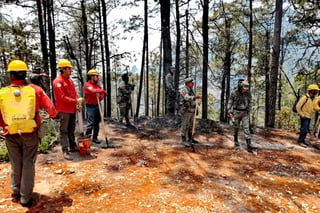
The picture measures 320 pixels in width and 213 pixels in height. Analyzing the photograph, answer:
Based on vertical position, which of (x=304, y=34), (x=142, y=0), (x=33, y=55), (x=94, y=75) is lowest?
(x=94, y=75)

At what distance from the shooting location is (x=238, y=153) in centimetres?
620

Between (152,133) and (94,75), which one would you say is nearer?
(94,75)

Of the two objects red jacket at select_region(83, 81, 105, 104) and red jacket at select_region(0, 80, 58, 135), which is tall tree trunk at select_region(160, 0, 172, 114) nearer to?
red jacket at select_region(83, 81, 105, 104)

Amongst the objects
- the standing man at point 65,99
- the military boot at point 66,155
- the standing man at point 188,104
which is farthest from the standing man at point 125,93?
the military boot at point 66,155

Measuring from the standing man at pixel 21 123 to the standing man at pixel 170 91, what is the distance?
712 centimetres

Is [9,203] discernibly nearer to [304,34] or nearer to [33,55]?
[33,55]

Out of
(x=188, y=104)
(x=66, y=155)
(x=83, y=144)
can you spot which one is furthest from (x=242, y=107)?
(x=66, y=155)

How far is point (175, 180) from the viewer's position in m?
4.20

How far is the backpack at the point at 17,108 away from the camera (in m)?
2.92

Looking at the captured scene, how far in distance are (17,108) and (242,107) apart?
587 centimetres

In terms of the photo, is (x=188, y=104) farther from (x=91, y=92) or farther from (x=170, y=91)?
(x=170, y=91)

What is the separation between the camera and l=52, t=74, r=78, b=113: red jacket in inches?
189

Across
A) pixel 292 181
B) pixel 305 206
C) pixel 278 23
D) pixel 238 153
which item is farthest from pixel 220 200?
pixel 278 23

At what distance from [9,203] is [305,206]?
4.78 meters
